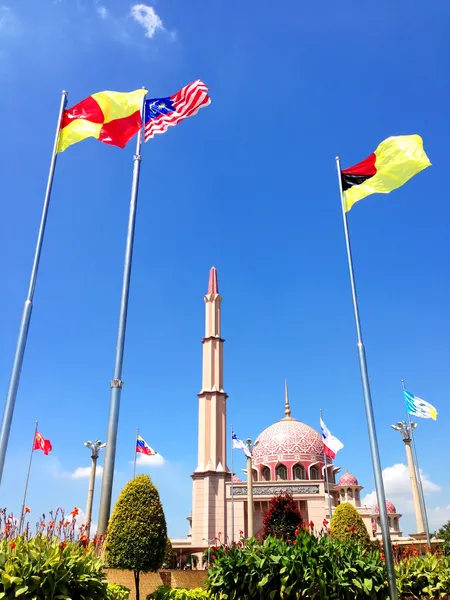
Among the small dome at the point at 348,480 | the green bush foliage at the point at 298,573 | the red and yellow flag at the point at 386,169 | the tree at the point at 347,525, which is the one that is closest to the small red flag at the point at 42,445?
the tree at the point at 347,525

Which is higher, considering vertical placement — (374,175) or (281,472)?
(374,175)

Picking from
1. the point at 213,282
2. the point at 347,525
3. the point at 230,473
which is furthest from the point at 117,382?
the point at 213,282

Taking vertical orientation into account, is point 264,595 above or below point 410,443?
below

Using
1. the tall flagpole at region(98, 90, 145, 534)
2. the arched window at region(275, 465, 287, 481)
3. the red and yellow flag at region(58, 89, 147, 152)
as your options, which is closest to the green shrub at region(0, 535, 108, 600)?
the tall flagpole at region(98, 90, 145, 534)

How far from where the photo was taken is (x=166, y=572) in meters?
17.6

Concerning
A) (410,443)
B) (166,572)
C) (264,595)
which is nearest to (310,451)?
(410,443)

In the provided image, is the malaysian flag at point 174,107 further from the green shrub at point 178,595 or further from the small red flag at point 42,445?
the small red flag at point 42,445

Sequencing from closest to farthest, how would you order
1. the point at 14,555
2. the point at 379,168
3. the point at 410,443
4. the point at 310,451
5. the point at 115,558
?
1. the point at 14,555
2. the point at 115,558
3. the point at 379,168
4. the point at 410,443
5. the point at 310,451

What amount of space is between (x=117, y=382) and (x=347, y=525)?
32.5 feet

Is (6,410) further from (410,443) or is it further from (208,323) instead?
(208,323)

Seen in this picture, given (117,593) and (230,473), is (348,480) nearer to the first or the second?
(230,473)

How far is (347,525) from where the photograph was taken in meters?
17.0

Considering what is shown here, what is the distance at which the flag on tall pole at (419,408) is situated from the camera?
74.6ft

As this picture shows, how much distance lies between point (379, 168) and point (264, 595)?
983 centimetres
